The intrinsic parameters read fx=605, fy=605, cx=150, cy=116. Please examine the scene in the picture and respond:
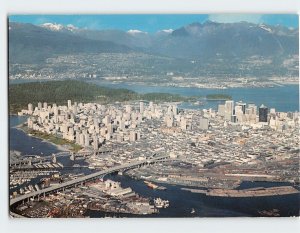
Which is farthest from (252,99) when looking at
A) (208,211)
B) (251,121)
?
(208,211)

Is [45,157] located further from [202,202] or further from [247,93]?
[247,93]

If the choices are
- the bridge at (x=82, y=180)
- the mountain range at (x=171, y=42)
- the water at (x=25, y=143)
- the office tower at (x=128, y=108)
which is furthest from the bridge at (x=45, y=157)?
the mountain range at (x=171, y=42)

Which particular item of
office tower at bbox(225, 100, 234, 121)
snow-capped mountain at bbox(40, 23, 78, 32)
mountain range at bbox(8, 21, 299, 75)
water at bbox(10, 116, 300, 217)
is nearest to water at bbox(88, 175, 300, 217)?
water at bbox(10, 116, 300, 217)

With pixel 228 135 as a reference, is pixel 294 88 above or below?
above

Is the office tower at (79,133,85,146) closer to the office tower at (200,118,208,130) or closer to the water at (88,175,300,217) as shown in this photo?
the water at (88,175,300,217)
